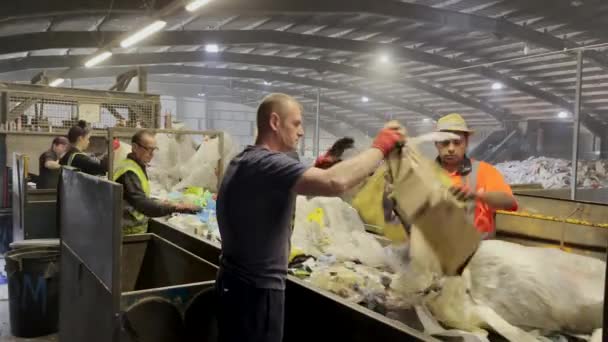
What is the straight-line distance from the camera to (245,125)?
1905cm

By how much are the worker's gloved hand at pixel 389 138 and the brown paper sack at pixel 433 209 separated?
0.05 m

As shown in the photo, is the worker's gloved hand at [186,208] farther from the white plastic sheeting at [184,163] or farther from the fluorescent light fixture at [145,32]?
the fluorescent light fixture at [145,32]

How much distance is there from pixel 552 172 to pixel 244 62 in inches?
234

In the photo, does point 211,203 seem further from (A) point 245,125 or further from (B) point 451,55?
(A) point 245,125

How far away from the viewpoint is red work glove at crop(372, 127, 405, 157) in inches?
65.7

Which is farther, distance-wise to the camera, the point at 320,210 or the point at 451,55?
the point at 451,55

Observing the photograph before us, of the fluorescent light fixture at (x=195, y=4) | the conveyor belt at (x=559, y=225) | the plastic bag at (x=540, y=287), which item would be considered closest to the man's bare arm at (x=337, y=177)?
the plastic bag at (x=540, y=287)

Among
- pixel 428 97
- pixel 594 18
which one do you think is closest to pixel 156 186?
pixel 594 18

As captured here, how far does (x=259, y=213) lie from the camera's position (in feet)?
5.48

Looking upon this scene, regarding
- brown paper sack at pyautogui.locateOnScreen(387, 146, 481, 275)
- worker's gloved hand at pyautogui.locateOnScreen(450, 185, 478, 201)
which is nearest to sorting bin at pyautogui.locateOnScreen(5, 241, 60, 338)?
brown paper sack at pyautogui.locateOnScreen(387, 146, 481, 275)

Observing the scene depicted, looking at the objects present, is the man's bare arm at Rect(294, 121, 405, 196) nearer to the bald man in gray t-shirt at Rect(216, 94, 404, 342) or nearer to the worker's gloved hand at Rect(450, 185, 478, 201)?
the bald man in gray t-shirt at Rect(216, 94, 404, 342)

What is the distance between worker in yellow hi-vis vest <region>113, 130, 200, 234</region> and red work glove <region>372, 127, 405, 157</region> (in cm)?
192

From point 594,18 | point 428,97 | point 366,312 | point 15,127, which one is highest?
point 594,18

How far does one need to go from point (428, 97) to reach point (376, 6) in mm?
4614
